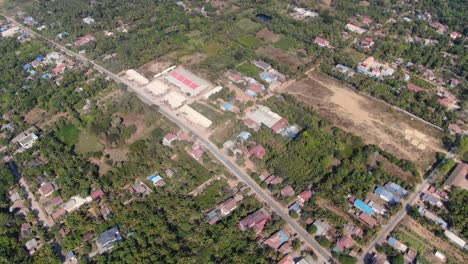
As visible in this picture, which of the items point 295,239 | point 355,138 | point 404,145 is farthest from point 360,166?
point 295,239

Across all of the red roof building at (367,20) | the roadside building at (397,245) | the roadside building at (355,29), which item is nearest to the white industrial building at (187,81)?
the roadside building at (355,29)

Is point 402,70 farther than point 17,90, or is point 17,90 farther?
point 402,70

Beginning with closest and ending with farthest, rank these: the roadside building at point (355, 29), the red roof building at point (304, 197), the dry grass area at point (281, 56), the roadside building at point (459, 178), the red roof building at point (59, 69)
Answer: the red roof building at point (304, 197) → the roadside building at point (459, 178) → the red roof building at point (59, 69) → the dry grass area at point (281, 56) → the roadside building at point (355, 29)

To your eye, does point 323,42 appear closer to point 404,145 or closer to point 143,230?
point 404,145

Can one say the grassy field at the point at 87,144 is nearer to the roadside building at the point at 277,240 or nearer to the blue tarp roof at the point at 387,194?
the roadside building at the point at 277,240

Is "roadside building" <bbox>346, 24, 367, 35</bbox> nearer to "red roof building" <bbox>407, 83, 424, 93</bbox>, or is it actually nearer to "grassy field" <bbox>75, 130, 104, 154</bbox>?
"red roof building" <bbox>407, 83, 424, 93</bbox>

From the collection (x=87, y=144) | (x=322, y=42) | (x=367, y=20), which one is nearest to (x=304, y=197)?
(x=87, y=144)

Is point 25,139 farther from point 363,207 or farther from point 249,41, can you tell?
point 363,207
